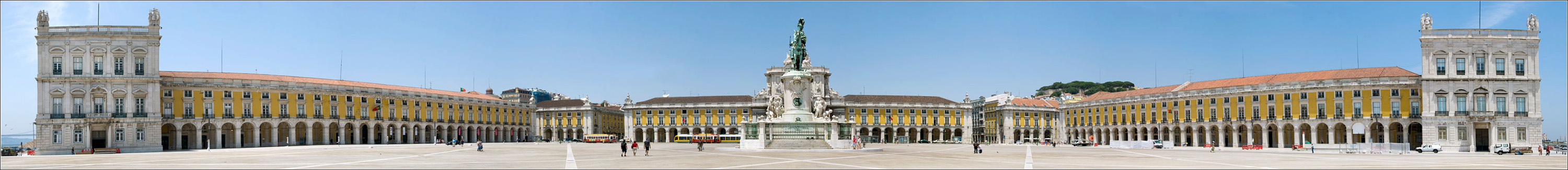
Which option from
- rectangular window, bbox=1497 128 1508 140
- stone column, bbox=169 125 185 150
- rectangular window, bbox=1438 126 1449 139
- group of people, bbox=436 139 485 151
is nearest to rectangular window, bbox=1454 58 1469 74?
rectangular window, bbox=1438 126 1449 139

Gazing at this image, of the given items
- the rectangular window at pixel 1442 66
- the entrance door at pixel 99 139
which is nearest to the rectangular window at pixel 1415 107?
the rectangular window at pixel 1442 66

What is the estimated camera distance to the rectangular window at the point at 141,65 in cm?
6562

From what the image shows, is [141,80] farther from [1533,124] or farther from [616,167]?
[1533,124]

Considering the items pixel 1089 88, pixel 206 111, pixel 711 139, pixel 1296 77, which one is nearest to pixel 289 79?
pixel 206 111

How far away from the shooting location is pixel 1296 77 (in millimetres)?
83375

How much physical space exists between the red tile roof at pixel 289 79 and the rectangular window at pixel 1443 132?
70795 millimetres

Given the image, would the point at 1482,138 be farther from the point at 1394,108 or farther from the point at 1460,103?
the point at 1394,108

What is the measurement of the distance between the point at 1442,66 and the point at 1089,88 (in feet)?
345

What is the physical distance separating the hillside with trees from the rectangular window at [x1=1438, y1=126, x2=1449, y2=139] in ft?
324

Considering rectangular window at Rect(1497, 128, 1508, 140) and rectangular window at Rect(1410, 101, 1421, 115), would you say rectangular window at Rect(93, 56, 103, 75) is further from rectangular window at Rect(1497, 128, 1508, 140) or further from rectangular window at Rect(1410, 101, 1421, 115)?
rectangular window at Rect(1497, 128, 1508, 140)

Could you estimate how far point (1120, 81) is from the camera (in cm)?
17350

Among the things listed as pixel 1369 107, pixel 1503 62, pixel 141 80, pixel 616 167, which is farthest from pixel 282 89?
pixel 1503 62

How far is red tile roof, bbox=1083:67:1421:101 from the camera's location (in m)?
75.4

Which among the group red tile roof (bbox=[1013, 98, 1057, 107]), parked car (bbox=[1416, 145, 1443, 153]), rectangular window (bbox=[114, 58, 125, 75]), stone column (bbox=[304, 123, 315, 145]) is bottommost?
parked car (bbox=[1416, 145, 1443, 153])
